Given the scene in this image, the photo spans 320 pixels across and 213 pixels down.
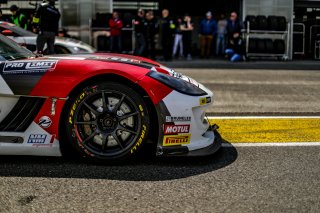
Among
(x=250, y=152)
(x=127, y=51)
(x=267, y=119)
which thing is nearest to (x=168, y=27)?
(x=127, y=51)

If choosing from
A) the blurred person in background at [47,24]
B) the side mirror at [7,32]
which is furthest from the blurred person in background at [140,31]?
the side mirror at [7,32]

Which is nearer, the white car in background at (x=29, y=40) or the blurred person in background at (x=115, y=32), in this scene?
the white car in background at (x=29, y=40)

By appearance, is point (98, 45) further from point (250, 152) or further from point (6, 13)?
point (250, 152)

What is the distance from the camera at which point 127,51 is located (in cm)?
1850

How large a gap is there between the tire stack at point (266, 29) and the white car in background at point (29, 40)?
6.68 meters

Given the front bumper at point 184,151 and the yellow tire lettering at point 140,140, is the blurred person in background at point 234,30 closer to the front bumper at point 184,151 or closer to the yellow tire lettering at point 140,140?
the front bumper at point 184,151

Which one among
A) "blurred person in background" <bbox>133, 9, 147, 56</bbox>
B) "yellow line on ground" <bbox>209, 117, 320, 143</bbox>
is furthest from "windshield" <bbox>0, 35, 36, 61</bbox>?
"blurred person in background" <bbox>133, 9, 147, 56</bbox>

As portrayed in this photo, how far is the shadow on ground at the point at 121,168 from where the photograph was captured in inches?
164

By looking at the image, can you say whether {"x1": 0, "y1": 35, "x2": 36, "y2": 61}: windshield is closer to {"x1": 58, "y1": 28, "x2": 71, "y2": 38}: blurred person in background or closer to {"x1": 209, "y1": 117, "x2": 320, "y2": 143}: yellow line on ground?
{"x1": 209, "y1": 117, "x2": 320, "y2": 143}: yellow line on ground

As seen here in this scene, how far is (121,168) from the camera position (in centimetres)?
437

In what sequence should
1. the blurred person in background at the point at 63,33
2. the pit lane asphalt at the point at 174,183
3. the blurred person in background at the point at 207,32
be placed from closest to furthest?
the pit lane asphalt at the point at 174,183 → the blurred person in background at the point at 63,33 → the blurred person in background at the point at 207,32

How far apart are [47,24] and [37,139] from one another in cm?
859

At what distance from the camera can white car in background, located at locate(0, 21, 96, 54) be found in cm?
1246

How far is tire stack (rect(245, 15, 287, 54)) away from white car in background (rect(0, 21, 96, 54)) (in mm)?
6680
